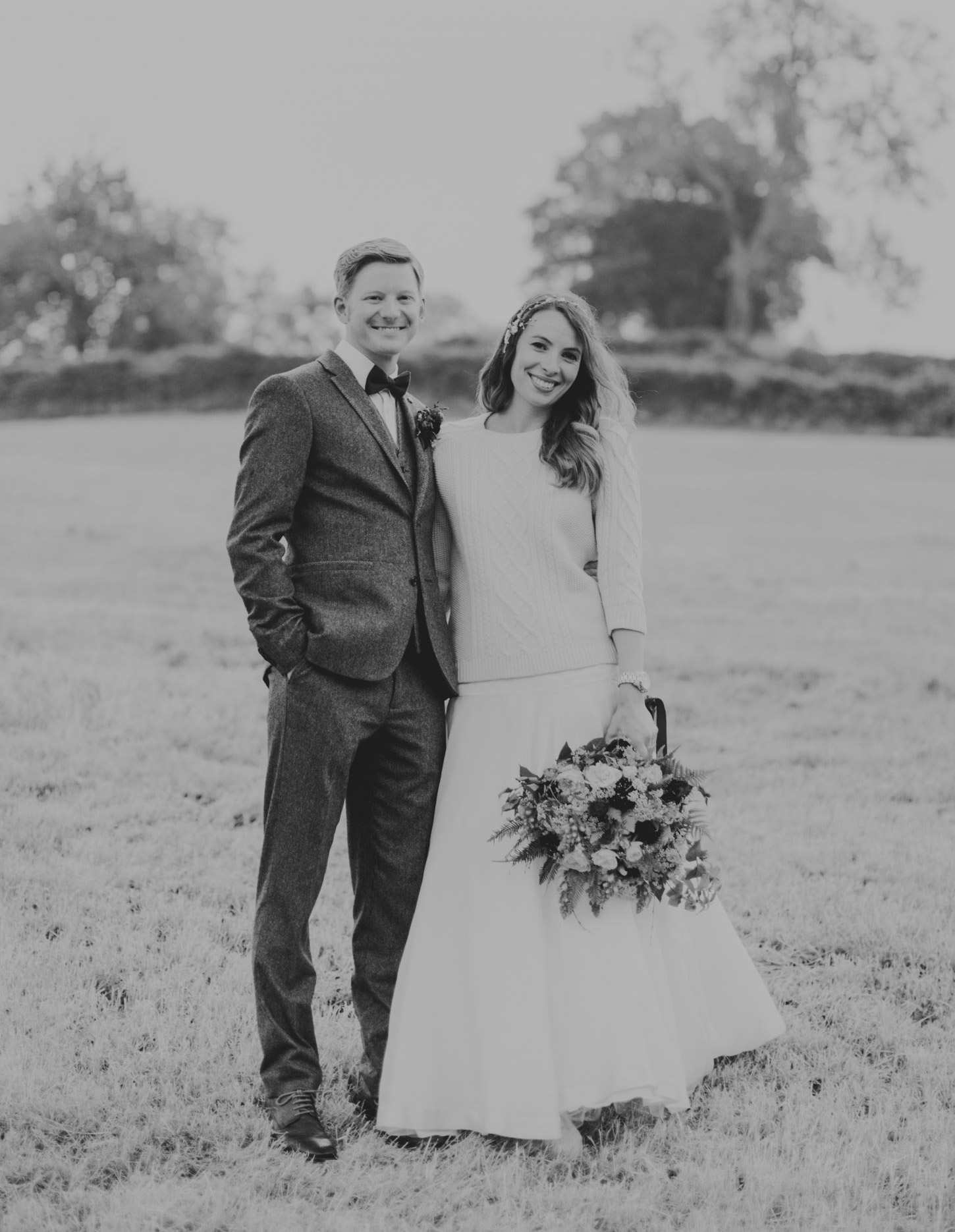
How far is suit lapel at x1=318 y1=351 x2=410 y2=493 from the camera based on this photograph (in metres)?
3.57

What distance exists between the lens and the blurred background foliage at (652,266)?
30172 millimetres

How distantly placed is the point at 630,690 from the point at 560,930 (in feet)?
2.43

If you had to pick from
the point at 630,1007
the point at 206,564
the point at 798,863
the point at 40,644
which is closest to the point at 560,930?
the point at 630,1007

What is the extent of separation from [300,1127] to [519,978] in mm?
746

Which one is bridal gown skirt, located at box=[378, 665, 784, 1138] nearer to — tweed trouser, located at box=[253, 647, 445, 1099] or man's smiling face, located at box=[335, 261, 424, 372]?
tweed trouser, located at box=[253, 647, 445, 1099]

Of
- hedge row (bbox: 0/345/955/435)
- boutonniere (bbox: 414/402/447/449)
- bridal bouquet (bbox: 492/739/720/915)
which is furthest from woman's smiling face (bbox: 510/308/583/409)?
hedge row (bbox: 0/345/955/435)

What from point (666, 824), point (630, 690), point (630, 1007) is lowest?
point (630, 1007)

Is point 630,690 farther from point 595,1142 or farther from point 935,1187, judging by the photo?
point 935,1187

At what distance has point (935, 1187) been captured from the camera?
10.9 ft

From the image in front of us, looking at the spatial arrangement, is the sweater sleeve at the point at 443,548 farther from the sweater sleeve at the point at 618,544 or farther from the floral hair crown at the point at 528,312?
the floral hair crown at the point at 528,312

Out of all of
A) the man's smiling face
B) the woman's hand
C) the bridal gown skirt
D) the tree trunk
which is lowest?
the bridal gown skirt

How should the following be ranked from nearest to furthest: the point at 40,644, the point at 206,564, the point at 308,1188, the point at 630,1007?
the point at 308,1188 → the point at 630,1007 → the point at 40,644 → the point at 206,564

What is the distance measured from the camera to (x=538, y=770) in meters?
3.69

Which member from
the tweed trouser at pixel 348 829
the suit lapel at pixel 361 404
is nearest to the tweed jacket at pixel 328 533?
the suit lapel at pixel 361 404
